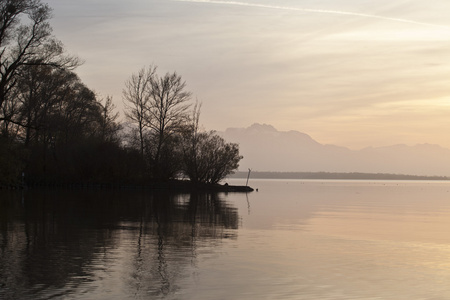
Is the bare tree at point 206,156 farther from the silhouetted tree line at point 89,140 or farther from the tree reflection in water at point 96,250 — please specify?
A: the tree reflection in water at point 96,250

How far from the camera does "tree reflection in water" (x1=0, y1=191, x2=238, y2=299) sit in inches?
475

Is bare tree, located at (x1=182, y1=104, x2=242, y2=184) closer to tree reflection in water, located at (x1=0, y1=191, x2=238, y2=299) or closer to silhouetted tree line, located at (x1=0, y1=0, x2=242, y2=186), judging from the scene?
silhouetted tree line, located at (x1=0, y1=0, x2=242, y2=186)

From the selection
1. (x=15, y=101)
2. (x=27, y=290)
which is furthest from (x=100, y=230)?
(x=15, y=101)

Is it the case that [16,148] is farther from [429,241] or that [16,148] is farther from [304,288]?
[304,288]

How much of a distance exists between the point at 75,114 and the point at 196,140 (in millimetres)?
16406

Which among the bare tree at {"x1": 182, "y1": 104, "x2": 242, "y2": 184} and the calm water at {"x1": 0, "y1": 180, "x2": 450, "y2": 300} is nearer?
the calm water at {"x1": 0, "y1": 180, "x2": 450, "y2": 300}

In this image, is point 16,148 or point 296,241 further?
point 16,148

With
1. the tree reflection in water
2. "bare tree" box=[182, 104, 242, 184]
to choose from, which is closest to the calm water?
the tree reflection in water

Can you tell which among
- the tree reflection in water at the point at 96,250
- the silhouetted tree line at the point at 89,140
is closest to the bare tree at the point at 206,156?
the silhouetted tree line at the point at 89,140

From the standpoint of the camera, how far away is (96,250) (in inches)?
659

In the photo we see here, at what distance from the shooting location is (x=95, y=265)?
563 inches

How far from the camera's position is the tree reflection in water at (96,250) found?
39.5ft

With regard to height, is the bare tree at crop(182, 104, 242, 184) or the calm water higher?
the bare tree at crop(182, 104, 242, 184)

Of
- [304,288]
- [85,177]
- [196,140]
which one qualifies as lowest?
[304,288]
